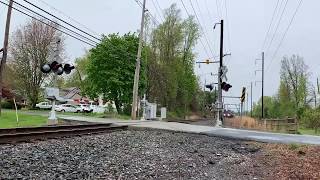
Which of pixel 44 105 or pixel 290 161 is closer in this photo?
pixel 290 161

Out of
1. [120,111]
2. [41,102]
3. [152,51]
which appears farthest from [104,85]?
[41,102]

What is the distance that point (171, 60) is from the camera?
222 feet

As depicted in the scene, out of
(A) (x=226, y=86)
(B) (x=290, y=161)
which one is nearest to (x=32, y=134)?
(B) (x=290, y=161)

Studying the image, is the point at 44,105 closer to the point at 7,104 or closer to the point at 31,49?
the point at 7,104

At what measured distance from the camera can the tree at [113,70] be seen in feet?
160

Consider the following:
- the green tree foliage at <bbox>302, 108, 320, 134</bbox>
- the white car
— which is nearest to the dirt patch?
the green tree foliage at <bbox>302, 108, 320, 134</bbox>

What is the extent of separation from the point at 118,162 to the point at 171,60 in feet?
189

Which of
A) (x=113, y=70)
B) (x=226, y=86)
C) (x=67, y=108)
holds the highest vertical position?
(x=113, y=70)

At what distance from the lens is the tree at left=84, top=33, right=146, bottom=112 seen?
4875 cm

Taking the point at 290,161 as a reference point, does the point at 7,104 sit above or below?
above

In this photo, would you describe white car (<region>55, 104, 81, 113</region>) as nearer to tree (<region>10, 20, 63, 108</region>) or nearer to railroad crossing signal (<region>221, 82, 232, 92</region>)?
tree (<region>10, 20, 63, 108</region>)

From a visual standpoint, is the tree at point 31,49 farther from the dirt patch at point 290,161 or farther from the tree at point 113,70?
the dirt patch at point 290,161

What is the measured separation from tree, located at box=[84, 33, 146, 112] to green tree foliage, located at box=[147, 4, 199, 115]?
33.3ft

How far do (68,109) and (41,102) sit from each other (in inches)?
268
